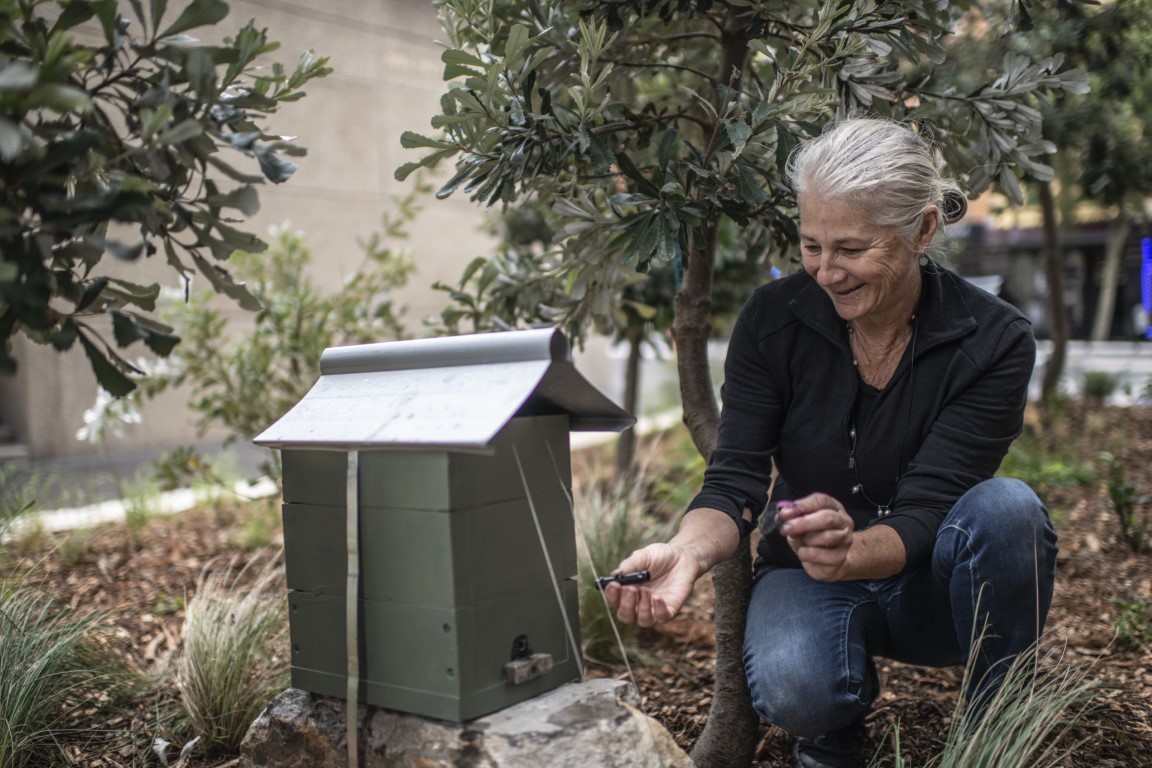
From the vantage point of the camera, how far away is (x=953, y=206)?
2.03 meters

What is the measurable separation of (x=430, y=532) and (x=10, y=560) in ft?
8.95

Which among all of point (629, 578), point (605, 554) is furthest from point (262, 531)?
point (629, 578)

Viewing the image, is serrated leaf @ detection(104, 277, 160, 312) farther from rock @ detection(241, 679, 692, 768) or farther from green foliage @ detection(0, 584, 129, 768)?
green foliage @ detection(0, 584, 129, 768)

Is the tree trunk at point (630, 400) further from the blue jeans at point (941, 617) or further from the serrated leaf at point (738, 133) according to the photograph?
the serrated leaf at point (738, 133)

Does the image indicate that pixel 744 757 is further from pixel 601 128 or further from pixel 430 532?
pixel 601 128

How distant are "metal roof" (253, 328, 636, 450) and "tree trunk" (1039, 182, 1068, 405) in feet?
16.5

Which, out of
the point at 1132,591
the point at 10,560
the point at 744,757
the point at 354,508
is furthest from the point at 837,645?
the point at 10,560

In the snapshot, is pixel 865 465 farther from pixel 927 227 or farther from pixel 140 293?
pixel 140 293

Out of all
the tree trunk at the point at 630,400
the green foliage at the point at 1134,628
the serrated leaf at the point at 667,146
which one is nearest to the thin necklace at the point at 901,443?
the serrated leaf at the point at 667,146

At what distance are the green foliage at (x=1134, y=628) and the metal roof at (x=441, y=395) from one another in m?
1.84

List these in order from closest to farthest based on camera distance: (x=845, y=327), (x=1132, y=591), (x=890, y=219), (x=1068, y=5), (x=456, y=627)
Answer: (x=456, y=627)
(x=890, y=219)
(x=845, y=327)
(x=1068, y=5)
(x=1132, y=591)

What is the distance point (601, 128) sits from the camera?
7.03 feet

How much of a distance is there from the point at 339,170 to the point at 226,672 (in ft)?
21.9

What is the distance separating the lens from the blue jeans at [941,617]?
69.7 inches
